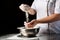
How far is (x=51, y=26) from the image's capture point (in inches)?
54.6

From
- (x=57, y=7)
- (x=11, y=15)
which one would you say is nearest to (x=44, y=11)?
(x=57, y=7)

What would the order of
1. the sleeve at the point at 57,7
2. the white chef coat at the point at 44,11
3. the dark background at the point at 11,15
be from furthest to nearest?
the dark background at the point at 11,15, the white chef coat at the point at 44,11, the sleeve at the point at 57,7

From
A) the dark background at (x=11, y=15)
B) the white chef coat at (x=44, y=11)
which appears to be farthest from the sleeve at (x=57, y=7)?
the dark background at (x=11, y=15)

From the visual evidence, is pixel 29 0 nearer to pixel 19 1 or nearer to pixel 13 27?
pixel 19 1

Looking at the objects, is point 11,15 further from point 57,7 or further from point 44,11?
point 57,7

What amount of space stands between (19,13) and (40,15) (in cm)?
94

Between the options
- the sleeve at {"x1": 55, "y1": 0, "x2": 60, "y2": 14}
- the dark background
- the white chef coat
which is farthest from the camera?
the dark background

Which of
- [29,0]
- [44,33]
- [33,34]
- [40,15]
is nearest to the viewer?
[33,34]

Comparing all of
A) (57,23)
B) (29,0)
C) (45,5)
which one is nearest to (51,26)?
(57,23)

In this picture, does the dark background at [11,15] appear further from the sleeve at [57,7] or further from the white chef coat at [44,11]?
the sleeve at [57,7]

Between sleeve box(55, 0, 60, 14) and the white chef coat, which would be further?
the white chef coat

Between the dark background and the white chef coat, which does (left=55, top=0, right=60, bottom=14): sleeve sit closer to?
the white chef coat

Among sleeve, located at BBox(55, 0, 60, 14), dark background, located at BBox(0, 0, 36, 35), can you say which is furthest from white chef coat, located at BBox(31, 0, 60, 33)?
dark background, located at BBox(0, 0, 36, 35)

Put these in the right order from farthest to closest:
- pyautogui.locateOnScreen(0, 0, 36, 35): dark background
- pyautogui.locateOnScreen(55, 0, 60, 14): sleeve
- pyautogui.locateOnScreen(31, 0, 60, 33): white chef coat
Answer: pyautogui.locateOnScreen(0, 0, 36, 35): dark background < pyautogui.locateOnScreen(31, 0, 60, 33): white chef coat < pyautogui.locateOnScreen(55, 0, 60, 14): sleeve
